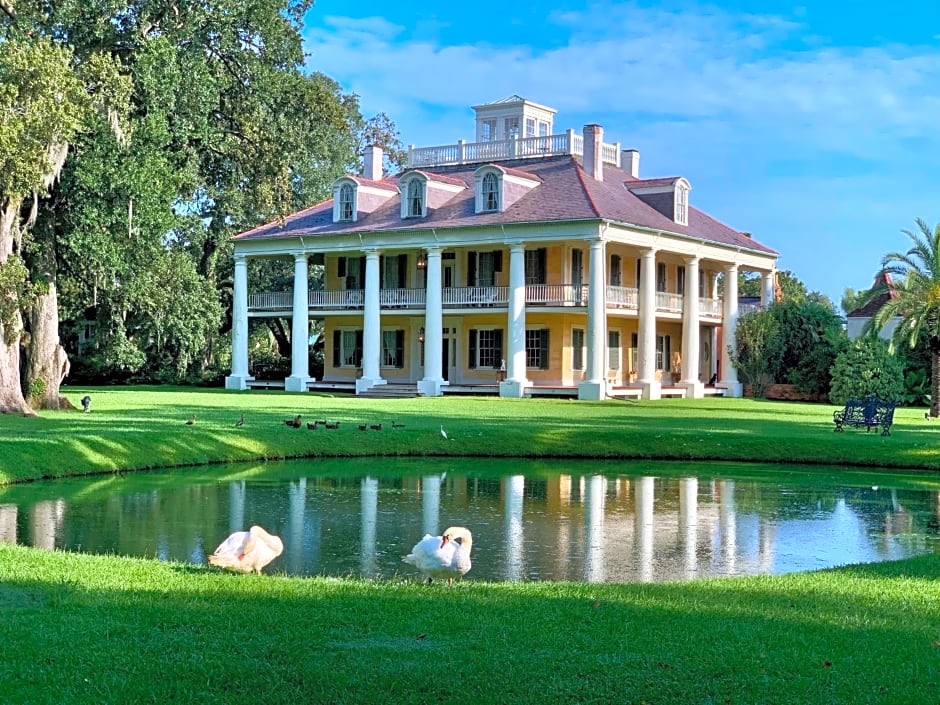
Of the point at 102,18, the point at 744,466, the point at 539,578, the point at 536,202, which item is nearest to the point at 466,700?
the point at 539,578

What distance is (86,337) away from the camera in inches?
2110

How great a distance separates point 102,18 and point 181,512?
70.0ft

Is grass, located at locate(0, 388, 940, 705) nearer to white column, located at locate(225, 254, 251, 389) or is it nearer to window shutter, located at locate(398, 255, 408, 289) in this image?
window shutter, located at locate(398, 255, 408, 289)

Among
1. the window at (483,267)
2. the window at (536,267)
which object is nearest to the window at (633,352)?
the window at (536,267)

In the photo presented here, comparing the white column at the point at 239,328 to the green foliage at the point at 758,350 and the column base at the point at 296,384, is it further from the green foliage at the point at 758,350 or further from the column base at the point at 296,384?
the green foliage at the point at 758,350

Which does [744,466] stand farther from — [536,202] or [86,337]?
[86,337]

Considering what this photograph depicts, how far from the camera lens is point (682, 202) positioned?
46.5 metres

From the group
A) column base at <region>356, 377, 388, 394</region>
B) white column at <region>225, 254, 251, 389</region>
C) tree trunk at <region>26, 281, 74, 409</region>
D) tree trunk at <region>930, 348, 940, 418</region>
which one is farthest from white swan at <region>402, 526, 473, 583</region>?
white column at <region>225, 254, 251, 389</region>

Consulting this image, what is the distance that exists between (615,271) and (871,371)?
420 inches

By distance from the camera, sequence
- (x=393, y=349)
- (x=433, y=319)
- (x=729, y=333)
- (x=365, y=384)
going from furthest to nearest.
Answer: (x=393, y=349), (x=729, y=333), (x=365, y=384), (x=433, y=319)

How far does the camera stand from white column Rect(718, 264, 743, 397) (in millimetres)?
47844

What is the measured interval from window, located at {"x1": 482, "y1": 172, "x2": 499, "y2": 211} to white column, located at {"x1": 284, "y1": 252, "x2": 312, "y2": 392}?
8.70 metres

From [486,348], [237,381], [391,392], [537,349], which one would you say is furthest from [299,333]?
[537,349]

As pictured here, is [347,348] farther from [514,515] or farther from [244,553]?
[244,553]
